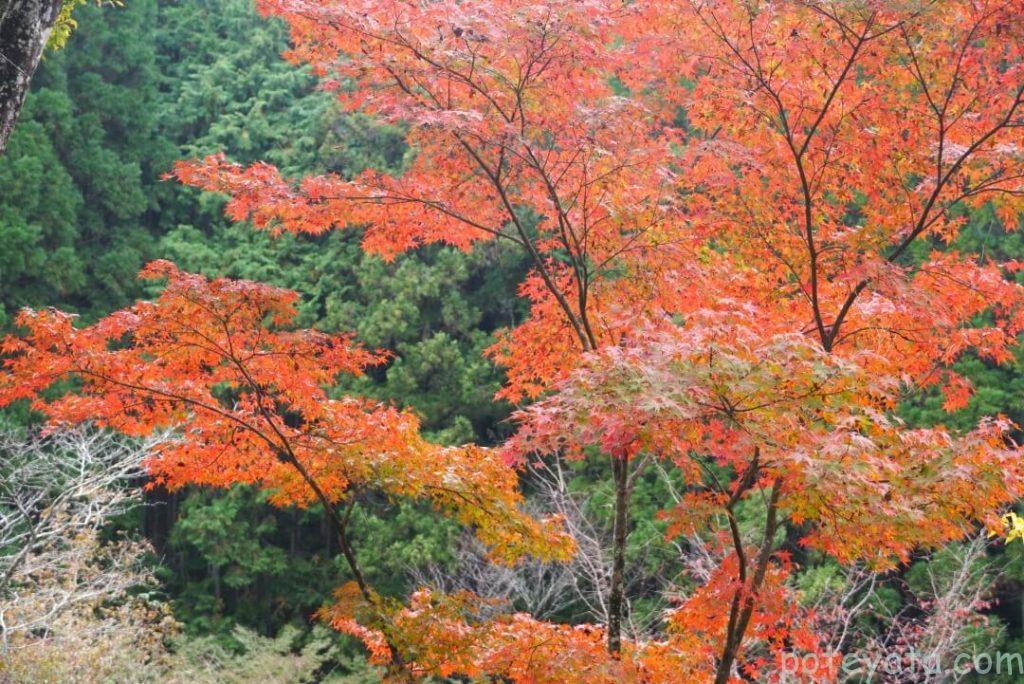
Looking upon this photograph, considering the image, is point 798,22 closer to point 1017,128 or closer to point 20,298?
point 1017,128

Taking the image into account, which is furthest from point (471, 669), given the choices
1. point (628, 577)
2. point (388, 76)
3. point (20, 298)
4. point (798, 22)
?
point (20, 298)

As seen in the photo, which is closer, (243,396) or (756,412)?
(756,412)

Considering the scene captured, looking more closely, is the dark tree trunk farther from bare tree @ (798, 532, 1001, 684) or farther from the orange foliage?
bare tree @ (798, 532, 1001, 684)

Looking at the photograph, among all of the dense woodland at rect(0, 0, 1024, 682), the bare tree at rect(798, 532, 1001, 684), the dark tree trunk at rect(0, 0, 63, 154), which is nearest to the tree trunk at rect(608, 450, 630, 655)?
the dark tree trunk at rect(0, 0, 63, 154)

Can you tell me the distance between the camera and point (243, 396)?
4.59 meters

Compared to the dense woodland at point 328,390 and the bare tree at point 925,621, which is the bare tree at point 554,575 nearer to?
the dense woodland at point 328,390

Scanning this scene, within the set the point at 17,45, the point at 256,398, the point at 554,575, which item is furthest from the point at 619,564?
the point at 554,575

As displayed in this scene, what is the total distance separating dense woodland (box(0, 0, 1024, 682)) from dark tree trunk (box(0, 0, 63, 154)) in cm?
615

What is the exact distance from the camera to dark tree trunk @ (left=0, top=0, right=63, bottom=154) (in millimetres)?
2996

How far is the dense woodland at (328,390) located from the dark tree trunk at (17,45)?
6.15m

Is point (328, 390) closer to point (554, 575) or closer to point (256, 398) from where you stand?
point (554, 575)

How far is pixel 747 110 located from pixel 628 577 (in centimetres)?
891

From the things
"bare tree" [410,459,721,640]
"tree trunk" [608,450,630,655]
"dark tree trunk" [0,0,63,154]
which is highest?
"dark tree trunk" [0,0,63,154]

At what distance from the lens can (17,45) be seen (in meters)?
3.02
